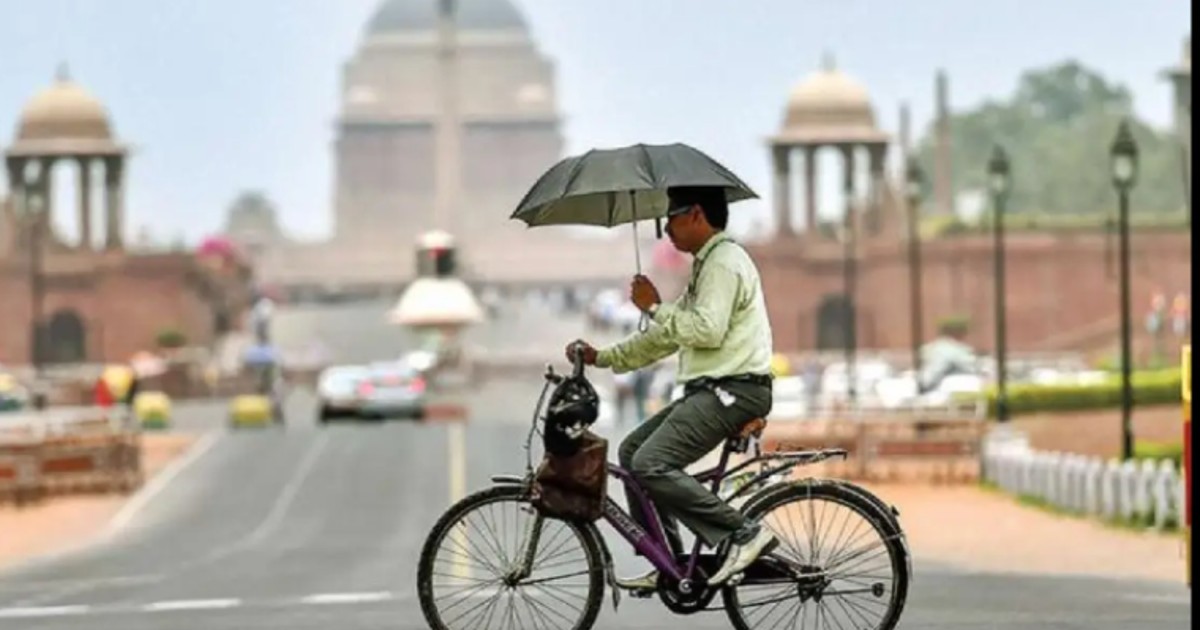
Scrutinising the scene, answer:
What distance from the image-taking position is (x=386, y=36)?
565 ft

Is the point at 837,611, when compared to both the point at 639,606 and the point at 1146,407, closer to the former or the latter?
the point at 639,606

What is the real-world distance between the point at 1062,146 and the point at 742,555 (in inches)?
5631

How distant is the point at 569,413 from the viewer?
1133 centimetres

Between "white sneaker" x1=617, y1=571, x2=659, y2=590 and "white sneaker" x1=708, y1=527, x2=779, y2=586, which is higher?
"white sneaker" x1=708, y1=527, x2=779, y2=586

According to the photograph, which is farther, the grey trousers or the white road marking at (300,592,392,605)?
the white road marking at (300,592,392,605)

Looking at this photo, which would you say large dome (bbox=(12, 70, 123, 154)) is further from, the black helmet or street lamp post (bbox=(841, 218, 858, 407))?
the black helmet

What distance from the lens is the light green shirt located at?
11383 mm

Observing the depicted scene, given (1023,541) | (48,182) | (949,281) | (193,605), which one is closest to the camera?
(193,605)

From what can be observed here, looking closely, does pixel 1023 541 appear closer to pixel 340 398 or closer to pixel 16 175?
pixel 340 398

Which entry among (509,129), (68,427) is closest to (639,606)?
(68,427)

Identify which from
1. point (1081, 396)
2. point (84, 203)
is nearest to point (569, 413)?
point (1081, 396)

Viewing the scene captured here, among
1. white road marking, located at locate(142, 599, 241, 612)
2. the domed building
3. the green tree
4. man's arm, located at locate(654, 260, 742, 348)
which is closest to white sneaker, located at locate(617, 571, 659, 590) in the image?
man's arm, located at locate(654, 260, 742, 348)

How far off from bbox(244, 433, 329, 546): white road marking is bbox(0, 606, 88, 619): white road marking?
35.4 ft

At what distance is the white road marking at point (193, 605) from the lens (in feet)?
55.6
